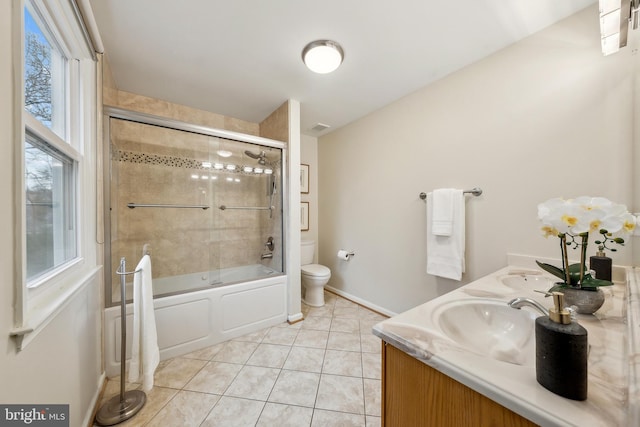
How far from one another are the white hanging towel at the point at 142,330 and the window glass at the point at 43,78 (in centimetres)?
80

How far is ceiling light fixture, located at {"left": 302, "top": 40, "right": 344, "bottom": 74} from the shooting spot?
1.59 m

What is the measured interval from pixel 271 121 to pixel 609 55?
262cm

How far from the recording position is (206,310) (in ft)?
6.40

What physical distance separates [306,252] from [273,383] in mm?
1714

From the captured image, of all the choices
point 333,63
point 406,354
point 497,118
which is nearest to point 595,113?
point 497,118

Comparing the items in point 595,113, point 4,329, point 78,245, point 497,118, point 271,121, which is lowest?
point 4,329

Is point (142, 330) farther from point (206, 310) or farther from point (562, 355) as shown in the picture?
point (562, 355)

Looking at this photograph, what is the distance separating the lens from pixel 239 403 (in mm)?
1376

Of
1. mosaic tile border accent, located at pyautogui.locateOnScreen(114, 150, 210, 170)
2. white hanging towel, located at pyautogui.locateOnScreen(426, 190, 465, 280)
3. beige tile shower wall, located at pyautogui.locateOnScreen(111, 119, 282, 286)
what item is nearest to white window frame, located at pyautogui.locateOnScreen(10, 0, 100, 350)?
beige tile shower wall, located at pyautogui.locateOnScreen(111, 119, 282, 286)

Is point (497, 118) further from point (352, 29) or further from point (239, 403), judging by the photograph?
point (239, 403)

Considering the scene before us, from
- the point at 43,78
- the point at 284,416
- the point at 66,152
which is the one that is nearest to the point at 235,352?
the point at 284,416

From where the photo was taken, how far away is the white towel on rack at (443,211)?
187 centimetres

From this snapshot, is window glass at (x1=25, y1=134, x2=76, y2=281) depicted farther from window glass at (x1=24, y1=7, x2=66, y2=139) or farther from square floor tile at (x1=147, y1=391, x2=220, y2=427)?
square floor tile at (x1=147, y1=391, x2=220, y2=427)

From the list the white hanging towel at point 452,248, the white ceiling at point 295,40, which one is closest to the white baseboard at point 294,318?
the white hanging towel at point 452,248
